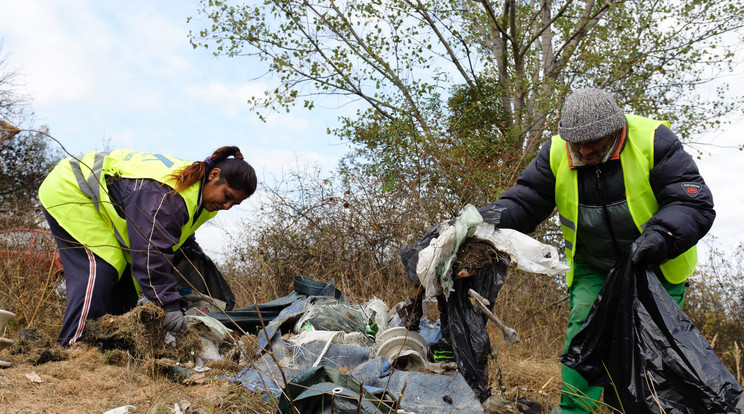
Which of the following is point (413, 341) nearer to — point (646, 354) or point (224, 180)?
point (646, 354)

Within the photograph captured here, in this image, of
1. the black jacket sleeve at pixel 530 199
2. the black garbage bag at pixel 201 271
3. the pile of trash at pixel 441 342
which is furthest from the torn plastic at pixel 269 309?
the black jacket sleeve at pixel 530 199

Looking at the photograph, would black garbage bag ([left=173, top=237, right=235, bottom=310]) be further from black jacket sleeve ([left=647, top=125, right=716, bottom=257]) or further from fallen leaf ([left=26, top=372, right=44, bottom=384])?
black jacket sleeve ([left=647, top=125, right=716, bottom=257])

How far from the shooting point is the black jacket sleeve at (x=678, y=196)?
2.39 m

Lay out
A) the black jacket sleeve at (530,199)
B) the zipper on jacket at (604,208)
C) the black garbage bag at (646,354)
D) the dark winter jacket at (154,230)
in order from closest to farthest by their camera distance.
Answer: the black garbage bag at (646,354), the zipper on jacket at (604,208), the black jacket sleeve at (530,199), the dark winter jacket at (154,230)

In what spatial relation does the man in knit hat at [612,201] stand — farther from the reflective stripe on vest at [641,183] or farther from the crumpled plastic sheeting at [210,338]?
the crumpled plastic sheeting at [210,338]

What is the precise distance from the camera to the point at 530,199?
117 inches

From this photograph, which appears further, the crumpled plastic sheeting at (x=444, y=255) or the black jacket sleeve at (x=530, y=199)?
the black jacket sleeve at (x=530, y=199)

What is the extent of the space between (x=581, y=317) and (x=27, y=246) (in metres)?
5.22

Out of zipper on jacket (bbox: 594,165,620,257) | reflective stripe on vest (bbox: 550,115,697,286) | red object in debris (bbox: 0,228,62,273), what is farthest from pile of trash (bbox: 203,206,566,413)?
red object in debris (bbox: 0,228,62,273)

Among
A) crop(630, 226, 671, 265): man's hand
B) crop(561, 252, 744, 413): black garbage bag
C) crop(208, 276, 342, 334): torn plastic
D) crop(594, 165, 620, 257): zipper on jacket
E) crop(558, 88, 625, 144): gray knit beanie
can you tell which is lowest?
crop(561, 252, 744, 413): black garbage bag

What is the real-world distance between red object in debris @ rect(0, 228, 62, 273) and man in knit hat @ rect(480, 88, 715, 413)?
14.7 ft

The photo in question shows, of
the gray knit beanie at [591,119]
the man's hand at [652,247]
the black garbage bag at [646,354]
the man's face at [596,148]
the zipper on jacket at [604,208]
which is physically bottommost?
the black garbage bag at [646,354]

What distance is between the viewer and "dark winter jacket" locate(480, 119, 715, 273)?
2438 millimetres

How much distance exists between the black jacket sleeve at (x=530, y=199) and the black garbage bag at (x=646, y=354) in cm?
58
